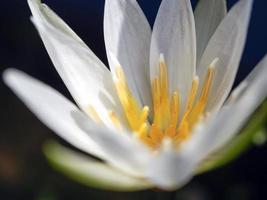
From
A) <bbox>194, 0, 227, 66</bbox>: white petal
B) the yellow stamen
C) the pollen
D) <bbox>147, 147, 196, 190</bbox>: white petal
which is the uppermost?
<bbox>147, 147, 196, 190</bbox>: white petal

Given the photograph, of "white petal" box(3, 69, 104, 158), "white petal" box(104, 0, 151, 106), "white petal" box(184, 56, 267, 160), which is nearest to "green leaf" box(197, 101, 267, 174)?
"white petal" box(184, 56, 267, 160)

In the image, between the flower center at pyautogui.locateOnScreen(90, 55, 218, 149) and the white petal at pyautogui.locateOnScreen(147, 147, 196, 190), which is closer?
the white petal at pyautogui.locateOnScreen(147, 147, 196, 190)

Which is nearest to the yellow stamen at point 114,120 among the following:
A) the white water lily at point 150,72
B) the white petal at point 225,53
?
the white water lily at point 150,72

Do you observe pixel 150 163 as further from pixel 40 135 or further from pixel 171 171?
pixel 40 135

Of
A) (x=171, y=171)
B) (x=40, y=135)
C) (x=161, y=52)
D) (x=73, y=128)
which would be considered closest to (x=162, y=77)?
(x=161, y=52)

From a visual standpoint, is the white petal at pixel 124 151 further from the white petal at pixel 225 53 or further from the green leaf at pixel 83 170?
the white petal at pixel 225 53

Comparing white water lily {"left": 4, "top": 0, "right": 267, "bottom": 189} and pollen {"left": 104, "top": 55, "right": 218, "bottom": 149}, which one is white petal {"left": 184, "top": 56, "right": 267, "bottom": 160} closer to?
white water lily {"left": 4, "top": 0, "right": 267, "bottom": 189}
